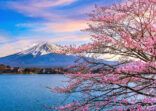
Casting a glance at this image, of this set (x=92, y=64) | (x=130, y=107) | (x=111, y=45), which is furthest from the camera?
(x=92, y=64)

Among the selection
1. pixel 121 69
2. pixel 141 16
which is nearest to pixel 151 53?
pixel 121 69

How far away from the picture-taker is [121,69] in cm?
1026

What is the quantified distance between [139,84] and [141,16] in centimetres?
200

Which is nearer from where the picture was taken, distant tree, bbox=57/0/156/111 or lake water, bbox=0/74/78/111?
distant tree, bbox=57/0/156/111

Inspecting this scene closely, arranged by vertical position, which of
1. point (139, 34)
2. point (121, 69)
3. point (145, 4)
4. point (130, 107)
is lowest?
point (130, 107)

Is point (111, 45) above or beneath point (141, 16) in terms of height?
beneath

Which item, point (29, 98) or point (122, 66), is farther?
point (29, 98)

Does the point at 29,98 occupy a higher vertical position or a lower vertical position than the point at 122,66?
lower

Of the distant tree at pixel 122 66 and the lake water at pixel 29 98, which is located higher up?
the distant tree at pixel 122 66

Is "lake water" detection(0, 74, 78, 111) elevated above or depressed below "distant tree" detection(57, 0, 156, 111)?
below

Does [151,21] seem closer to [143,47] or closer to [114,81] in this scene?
[143,47]

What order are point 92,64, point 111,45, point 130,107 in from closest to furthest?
point 130,107 < point 111,45 < point 92,64

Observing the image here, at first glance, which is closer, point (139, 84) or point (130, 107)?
point (130, 107)

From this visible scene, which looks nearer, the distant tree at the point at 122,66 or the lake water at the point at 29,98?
the distant tree at the point at 122,66
